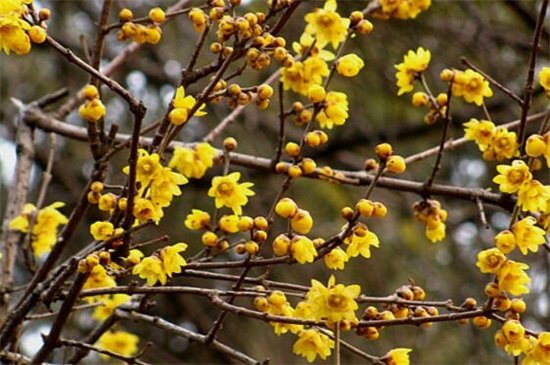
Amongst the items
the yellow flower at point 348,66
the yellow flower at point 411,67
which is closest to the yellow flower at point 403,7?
the yellow flower at point 411,67

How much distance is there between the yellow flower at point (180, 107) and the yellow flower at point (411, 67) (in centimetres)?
81

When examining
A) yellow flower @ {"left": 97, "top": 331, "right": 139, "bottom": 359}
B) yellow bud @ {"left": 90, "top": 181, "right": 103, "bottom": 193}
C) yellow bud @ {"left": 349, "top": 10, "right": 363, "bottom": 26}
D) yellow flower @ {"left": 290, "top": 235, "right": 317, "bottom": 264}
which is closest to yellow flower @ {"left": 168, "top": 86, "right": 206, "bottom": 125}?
yellow bud @ {"left": 90, "top": 181, "right": 103, "bottom": 193}

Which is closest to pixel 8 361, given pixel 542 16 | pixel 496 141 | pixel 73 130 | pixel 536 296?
pixel 73 130

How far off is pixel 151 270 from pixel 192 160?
0.26 m

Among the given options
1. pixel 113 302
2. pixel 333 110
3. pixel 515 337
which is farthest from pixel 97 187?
pixel 515 337

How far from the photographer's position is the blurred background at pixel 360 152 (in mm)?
3949

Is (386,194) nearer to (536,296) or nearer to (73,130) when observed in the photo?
(536,296)

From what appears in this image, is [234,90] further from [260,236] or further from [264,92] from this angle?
[260,236]

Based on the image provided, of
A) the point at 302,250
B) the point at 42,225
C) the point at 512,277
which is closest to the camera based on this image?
the point at 302,250

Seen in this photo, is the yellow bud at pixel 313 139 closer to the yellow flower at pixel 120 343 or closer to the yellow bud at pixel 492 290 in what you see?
the yellow bud at pixel 492 290

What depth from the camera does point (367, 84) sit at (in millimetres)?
4445

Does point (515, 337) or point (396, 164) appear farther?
point (396, 164)

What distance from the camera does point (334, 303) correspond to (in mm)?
1549

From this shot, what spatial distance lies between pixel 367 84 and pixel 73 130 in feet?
7.00
